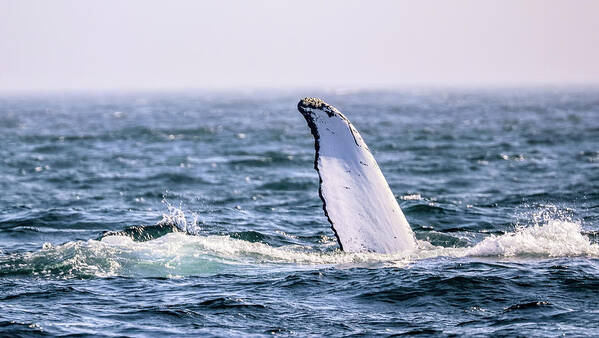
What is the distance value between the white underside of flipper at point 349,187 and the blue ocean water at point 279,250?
0.38 m

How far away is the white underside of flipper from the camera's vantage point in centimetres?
1148

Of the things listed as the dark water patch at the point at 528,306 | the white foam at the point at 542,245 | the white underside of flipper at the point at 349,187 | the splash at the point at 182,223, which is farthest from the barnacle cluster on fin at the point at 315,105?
the splash at the point at 182,223

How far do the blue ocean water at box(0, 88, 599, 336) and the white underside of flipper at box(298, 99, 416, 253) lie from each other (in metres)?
0.38

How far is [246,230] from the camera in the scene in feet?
51.3

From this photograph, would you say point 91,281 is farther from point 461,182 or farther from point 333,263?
point 461,182

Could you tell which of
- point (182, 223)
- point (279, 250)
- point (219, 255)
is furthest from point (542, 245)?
point (182, 223)

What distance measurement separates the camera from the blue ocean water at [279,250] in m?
9.41

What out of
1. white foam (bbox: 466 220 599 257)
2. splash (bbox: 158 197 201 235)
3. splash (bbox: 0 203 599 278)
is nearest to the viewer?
splash (bbox: 0 203 599 278)

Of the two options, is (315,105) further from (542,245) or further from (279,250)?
(542,245)

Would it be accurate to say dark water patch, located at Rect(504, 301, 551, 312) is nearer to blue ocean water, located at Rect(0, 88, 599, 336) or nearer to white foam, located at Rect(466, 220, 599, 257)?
blue ocean water, located at Rect(0, 88, 599, 336)

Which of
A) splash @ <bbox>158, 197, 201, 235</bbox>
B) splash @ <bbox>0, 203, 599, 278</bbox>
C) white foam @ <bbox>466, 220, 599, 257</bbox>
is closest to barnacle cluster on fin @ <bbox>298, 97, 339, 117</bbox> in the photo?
splash @ <bbox>0, 203, 599, 278</bbox>

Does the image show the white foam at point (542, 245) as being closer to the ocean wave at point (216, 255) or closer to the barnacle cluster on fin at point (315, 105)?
the ocean wave at point (216, 255)

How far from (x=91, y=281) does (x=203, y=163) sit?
17855 mm

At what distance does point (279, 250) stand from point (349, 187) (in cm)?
215
